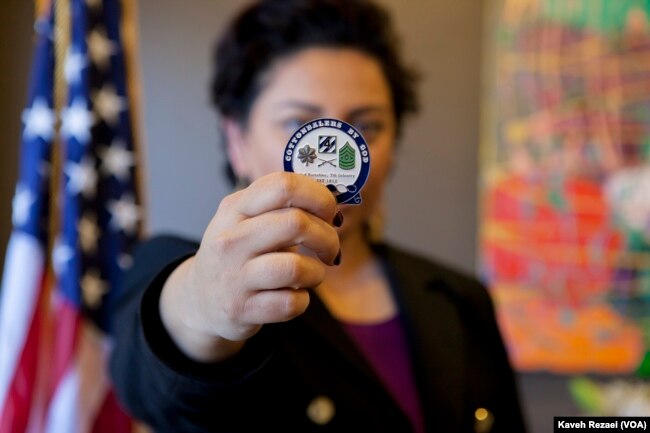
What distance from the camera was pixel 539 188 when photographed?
1.10m

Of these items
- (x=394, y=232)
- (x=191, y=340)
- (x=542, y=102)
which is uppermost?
(x=542, y=102)

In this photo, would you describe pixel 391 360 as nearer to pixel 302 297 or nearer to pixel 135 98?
pixel 302 297

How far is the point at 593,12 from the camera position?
43.0 inches

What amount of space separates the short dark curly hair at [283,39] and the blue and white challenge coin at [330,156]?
0.18m

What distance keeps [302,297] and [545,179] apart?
0.92m

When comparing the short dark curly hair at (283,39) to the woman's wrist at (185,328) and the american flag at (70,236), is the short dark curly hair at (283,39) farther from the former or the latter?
the american flag at (70,236)

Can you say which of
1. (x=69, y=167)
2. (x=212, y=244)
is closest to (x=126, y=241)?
(x=69, y=167)

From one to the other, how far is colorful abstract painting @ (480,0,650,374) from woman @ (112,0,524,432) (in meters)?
0.41

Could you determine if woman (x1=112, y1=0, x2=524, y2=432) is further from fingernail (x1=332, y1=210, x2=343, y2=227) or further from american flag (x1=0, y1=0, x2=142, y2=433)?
american flag (x1=0, y1=0, x2=142, y2=433)

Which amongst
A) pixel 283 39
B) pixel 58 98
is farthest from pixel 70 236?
pixel 283 39

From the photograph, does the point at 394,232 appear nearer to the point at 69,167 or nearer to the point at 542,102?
the point at 542,102

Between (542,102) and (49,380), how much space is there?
1033 millimetres

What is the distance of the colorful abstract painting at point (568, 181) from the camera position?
109 centimetres

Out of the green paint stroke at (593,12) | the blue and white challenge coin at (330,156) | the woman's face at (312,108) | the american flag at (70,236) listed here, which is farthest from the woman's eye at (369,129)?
the green paint stroke at (593,12)
